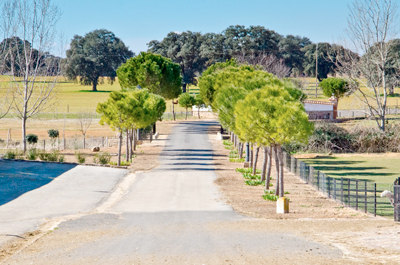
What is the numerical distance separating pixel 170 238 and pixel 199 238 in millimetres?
988

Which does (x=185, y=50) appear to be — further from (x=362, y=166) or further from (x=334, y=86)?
(x=362, y=166)

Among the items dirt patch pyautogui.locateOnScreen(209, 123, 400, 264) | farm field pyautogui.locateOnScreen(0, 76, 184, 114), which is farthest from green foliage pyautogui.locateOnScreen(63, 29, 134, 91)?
dirt patch pyautogui.locateOnScreen(209, 123, 400, 264)

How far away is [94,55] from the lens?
16175 cm

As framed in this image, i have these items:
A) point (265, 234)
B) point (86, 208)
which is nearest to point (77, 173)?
point (86, 208)

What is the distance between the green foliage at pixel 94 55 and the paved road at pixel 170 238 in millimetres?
130533

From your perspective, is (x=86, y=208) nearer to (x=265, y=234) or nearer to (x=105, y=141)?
(x=265, y=234)

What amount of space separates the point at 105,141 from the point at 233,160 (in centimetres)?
1859

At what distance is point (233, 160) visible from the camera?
50.3m

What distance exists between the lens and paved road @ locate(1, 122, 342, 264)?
57.2 ft

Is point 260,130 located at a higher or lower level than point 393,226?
higher

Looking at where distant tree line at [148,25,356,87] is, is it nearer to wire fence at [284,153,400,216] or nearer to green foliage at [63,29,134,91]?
green foliage at [63,29,134,91]

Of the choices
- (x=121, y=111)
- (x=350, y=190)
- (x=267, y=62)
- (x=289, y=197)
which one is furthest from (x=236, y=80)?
(x=267, y=62)

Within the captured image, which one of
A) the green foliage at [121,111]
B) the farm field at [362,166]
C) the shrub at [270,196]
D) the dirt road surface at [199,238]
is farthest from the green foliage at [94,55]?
the dirt road surface at [199,238]

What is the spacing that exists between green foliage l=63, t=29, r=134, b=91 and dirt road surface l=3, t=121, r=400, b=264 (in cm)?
13241
